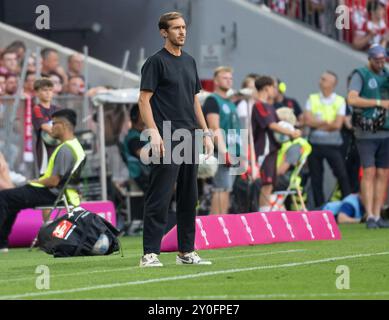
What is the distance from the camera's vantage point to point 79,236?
49.7 ft

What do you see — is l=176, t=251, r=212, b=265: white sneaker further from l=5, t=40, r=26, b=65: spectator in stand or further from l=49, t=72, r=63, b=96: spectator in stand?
l=5, t=40, r=26, b=65: spectator in stand

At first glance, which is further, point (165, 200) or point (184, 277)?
point (165, 200)

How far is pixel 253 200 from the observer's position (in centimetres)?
2061

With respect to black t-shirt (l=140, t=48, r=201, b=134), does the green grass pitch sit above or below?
below

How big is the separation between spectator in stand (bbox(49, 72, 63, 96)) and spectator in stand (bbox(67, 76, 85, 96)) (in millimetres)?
144

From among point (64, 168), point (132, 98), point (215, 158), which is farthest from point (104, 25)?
point (64, 168)

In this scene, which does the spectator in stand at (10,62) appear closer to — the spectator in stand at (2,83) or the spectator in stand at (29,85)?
the spectator in stand at (29,85)

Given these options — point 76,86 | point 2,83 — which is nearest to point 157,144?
point 2,83

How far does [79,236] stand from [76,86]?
25.0 feet

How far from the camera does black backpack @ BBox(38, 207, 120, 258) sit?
A: 1512cm

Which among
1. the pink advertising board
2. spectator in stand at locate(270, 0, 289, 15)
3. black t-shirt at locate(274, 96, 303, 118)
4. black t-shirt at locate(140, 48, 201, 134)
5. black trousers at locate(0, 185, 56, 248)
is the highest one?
spectator in stand at locate(270, 0, 289, 15)

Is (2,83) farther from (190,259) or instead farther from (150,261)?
(150,261)

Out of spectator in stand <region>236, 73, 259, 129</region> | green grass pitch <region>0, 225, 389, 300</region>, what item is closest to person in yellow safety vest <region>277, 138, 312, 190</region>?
spectator in stand <region>236, 73, 259, 129</region>

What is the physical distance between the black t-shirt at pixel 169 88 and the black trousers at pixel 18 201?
469cm
